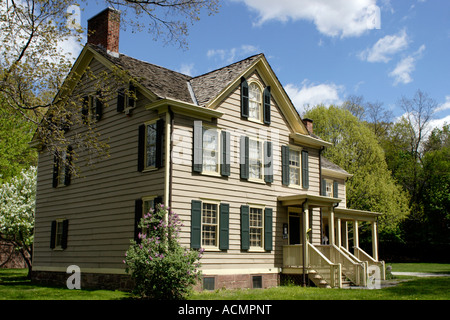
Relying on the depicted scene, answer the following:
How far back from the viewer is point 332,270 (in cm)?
1817

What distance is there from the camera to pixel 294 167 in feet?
70.7

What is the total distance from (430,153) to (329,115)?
13794mm

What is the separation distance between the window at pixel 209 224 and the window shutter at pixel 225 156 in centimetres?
133

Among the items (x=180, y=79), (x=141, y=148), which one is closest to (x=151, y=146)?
(x=141, y=148)

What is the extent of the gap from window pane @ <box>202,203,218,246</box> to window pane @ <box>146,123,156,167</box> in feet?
8.12

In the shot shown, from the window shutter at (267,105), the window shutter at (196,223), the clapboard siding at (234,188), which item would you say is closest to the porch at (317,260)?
the clapboard siding at (234,188)

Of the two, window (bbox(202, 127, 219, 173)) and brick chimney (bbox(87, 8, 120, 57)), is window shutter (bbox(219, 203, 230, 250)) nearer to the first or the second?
window (bbox(202, 127, 219, 173))

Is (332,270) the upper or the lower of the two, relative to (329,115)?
lower

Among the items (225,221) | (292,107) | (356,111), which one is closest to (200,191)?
(225,221)

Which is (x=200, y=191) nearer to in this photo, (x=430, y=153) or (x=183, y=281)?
(x=183, y=281)

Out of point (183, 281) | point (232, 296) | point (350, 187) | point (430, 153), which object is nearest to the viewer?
point (183, 281)

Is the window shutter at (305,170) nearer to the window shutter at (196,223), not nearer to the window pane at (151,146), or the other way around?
the window shutter at (196,223)

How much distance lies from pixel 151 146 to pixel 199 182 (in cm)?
216

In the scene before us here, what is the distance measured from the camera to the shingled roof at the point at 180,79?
17766mm
